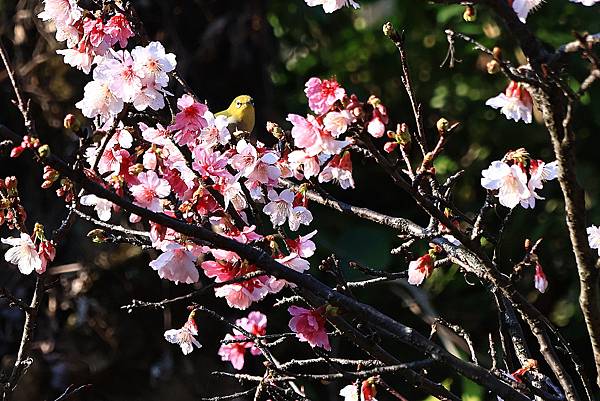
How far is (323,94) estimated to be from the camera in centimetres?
131

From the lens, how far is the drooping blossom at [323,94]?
1.28 m

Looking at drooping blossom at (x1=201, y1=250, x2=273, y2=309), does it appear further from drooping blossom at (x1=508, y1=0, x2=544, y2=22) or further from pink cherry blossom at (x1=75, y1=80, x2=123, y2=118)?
drooping blossom at (x1=508, y1=0, x2=544, y2=22)

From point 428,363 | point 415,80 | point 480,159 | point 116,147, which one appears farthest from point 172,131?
point 415,80

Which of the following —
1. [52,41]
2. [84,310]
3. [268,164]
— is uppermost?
[268,164]

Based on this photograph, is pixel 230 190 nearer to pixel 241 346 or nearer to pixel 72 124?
pixel 72 124

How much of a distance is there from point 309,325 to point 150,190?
0.39 m

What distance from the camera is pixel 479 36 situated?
4023 mm

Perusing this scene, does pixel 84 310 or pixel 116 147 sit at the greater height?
pixel 116 147

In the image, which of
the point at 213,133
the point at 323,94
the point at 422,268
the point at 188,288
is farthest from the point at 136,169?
the point at 188,288

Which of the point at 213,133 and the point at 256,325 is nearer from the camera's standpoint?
the point at 213,133

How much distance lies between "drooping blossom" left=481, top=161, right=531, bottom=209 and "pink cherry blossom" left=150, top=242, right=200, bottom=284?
1.61 feet

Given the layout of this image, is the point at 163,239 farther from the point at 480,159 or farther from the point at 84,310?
the point at 480,159

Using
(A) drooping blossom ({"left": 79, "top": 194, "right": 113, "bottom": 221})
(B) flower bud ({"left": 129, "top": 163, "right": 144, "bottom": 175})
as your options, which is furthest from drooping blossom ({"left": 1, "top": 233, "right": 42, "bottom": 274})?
(B) flower bud ({"left": 129, "top": 163, "right": 144, "bottom": 175})

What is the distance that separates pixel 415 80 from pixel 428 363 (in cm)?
371
